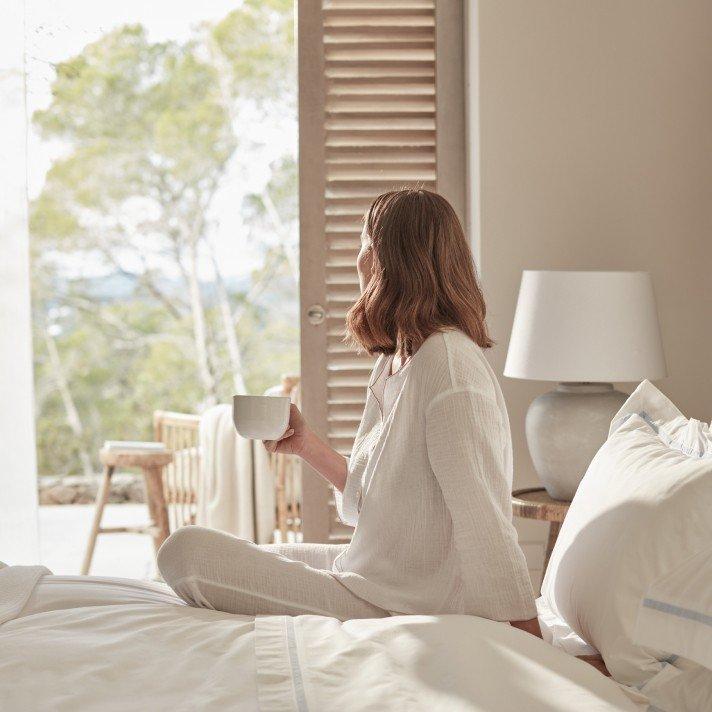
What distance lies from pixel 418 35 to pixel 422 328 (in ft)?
5.99

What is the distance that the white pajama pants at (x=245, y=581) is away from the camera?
161 cm

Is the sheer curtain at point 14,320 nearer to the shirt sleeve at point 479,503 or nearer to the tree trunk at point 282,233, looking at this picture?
the shirt sleeve at point 479,503

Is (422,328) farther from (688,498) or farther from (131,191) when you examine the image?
(131,191)

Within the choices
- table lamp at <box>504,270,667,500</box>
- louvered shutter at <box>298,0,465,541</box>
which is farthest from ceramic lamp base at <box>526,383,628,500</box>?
louvered shutter at <box>298,0,465,541</box>

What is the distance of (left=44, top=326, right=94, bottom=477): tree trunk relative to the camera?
8719mm

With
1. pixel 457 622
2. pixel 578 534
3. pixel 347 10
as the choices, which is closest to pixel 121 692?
pixel 457 622

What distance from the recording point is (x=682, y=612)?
134 cm

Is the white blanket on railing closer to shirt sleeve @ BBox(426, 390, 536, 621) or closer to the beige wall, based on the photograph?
the beige wall

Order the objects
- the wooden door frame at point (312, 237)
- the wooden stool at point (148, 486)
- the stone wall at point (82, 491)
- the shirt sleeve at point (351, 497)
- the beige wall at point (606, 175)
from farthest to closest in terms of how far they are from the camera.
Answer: the stone wall at point (82, 491), the wooden stool at point (148, 486), the wooden door frame at point (312, 237), the beige wall at point (606, 175), the shirt sleeve at point (351, 497)

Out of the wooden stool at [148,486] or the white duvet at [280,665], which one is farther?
the wooden stool at [148,486]

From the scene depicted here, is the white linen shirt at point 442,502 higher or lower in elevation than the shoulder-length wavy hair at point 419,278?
lower

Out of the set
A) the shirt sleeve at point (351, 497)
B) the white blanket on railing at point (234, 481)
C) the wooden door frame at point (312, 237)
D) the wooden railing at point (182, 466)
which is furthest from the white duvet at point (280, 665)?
the wooden railing at point (182, 466)

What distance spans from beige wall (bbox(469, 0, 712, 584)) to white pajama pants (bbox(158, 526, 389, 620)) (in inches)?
62.4

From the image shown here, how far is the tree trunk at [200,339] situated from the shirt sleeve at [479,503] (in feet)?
24.2
